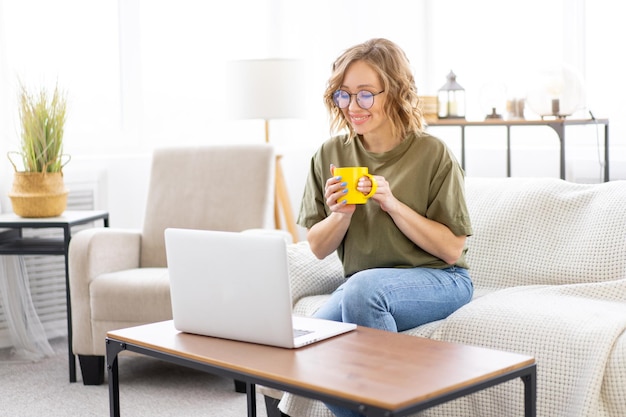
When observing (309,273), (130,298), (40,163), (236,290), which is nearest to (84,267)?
(130,298)

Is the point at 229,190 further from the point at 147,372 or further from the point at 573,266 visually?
the point at 573,266

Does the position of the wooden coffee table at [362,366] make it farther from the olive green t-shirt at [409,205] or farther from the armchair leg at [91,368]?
the armchair leg at [91,368]

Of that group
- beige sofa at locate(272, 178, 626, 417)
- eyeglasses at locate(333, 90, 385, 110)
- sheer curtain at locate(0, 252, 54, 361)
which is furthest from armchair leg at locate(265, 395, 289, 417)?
sheer curtain at locate(0, 252, 54, 361)

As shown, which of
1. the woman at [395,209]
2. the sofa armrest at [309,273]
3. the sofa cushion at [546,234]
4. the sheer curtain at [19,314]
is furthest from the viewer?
the sheer curtain at [19,314]

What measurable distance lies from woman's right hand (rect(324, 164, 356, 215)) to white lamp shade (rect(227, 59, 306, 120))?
6.64ft

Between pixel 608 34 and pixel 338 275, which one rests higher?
pixel 608 34

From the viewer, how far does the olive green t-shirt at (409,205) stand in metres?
2.39

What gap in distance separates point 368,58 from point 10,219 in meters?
1.85

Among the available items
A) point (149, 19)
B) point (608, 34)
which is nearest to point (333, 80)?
point (608, 34)

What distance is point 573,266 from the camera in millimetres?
2732

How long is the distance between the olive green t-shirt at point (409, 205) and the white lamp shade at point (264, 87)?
1800 millimetres


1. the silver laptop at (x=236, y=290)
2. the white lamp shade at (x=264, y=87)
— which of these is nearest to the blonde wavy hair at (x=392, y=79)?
the silver laptop at (x=236, y=290)

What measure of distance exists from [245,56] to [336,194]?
115 inches

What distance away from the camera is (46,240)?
3.79 meters
